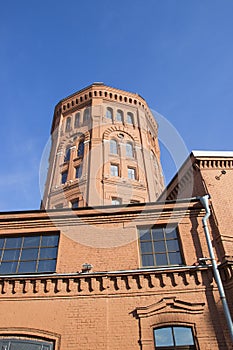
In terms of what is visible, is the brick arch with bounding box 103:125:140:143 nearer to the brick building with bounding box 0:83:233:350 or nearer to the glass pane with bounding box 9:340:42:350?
the brick building with bounding box 0:83:233:350

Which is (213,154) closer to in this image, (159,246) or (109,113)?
(159,246)

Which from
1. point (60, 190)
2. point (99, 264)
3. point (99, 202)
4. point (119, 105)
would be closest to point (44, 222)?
point (99, 264)

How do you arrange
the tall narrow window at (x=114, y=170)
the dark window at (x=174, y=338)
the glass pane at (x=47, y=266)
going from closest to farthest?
the dark window at (x=174, y=338), the glass pane at (x=47, y=266), the tall narrow window at (x=114, y=170)

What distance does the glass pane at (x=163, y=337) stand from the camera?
9.12 meters

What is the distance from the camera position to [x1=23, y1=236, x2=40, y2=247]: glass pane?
39.0ft

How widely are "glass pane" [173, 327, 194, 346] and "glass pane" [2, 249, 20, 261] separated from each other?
6.55 metres

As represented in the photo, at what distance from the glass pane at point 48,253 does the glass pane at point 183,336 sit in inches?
205

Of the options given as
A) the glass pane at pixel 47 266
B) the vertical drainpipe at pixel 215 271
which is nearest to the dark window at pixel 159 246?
the vertical drainpipe at pixel 215 271

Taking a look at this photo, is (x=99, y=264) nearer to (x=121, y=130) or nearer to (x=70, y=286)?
(x=70, y=286)

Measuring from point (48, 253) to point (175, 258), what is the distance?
5013 millimetres

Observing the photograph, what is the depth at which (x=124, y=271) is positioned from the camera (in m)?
10.4

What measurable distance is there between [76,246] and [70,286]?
172 centimetres

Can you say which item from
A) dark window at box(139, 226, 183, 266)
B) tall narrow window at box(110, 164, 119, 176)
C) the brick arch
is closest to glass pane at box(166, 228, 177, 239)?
dark window at box(139, 226, 183, 266)

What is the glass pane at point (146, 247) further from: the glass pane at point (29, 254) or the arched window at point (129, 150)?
the arched window at point (129, 150)
